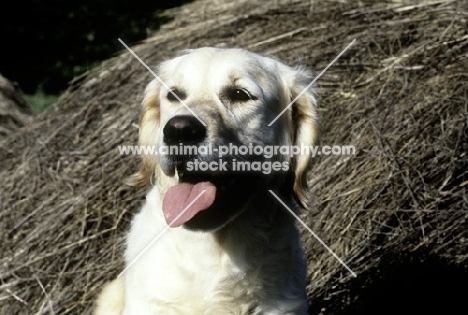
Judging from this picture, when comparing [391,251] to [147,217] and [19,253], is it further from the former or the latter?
[19,253]

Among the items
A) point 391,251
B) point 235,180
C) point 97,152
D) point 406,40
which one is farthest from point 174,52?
point 235,180

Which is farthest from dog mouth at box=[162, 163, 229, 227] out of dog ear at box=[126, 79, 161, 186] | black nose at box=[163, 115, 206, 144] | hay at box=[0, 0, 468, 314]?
hay at box=[0, 0, 468, 314]

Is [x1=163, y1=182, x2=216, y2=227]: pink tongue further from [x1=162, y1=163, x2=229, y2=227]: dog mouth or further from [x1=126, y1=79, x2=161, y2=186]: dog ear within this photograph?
[x1=126, y1=79, x2=161, y2=186]: dog ear

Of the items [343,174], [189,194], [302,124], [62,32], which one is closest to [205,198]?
[189,194]

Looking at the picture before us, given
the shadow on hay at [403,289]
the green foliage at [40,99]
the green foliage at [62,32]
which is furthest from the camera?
the green foliage at [62,32]

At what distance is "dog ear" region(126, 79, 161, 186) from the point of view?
4.12 meters

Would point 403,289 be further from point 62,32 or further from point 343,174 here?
point 62,32

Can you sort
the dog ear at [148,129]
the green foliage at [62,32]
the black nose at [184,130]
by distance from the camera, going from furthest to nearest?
the green foliage at [62,32] → the dog ear at [148,129] → the black nose at [184,130]

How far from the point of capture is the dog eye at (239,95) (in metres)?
3.79

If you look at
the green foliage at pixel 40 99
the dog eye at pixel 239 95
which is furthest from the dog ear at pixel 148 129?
the green foliage at pixel 40 99

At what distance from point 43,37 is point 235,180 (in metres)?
8.64

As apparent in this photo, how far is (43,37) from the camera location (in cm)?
1170

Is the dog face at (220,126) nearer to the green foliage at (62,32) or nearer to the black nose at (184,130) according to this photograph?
the black nose at (184,130)

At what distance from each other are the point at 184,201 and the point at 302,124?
870 millimetres
